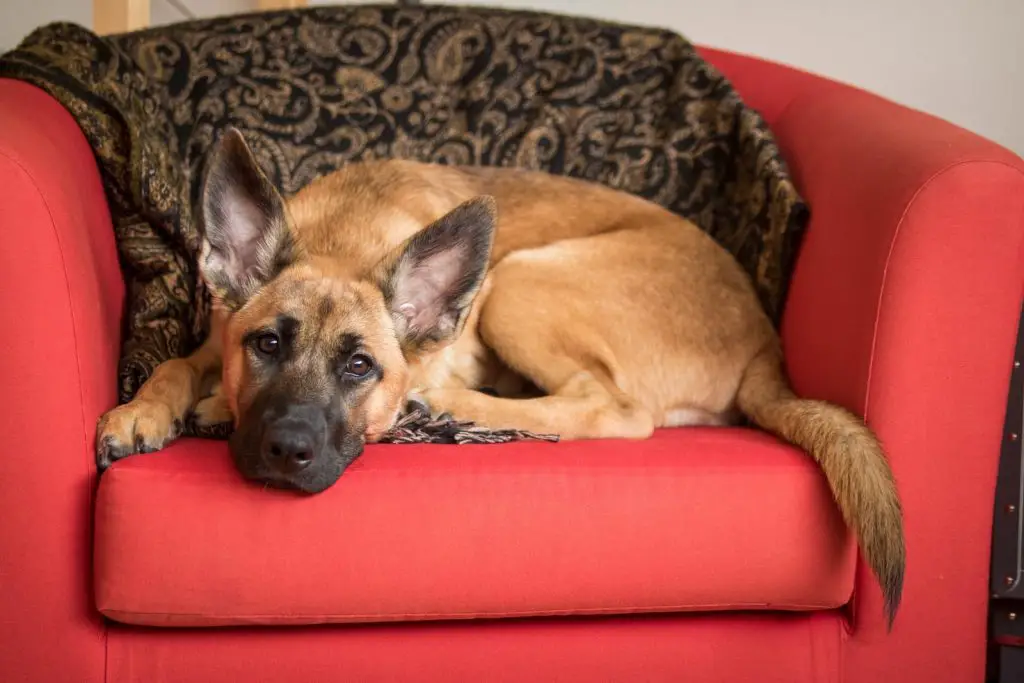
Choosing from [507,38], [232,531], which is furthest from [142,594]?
[507,38]

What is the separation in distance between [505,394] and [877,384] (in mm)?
1231

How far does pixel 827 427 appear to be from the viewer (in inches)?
86.3

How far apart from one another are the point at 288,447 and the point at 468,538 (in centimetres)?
45

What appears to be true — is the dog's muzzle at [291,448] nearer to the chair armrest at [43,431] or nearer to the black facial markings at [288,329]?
the black facial markings at [288,329]

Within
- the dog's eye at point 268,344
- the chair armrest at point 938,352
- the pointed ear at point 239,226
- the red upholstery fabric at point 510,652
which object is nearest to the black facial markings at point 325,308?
the dog's eye at point 268,344

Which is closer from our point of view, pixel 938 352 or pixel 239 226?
pixel 938 352

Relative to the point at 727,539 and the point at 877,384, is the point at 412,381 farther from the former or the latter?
the point at 877,384

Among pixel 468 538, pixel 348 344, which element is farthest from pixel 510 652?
pixel 348 344

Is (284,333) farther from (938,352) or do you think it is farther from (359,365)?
(938,352)

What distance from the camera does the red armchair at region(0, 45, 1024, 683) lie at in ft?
6.67

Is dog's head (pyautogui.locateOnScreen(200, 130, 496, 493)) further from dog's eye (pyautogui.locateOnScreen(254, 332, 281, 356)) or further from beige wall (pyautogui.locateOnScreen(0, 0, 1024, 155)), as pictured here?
beige wall (pyautogui.locateOnScreen(0, 0, 1024, 155))

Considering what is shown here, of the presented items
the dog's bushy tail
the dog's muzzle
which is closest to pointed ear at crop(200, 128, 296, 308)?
the dog's muzzle

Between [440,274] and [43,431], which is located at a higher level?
[440,274]

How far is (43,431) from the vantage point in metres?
2.03
